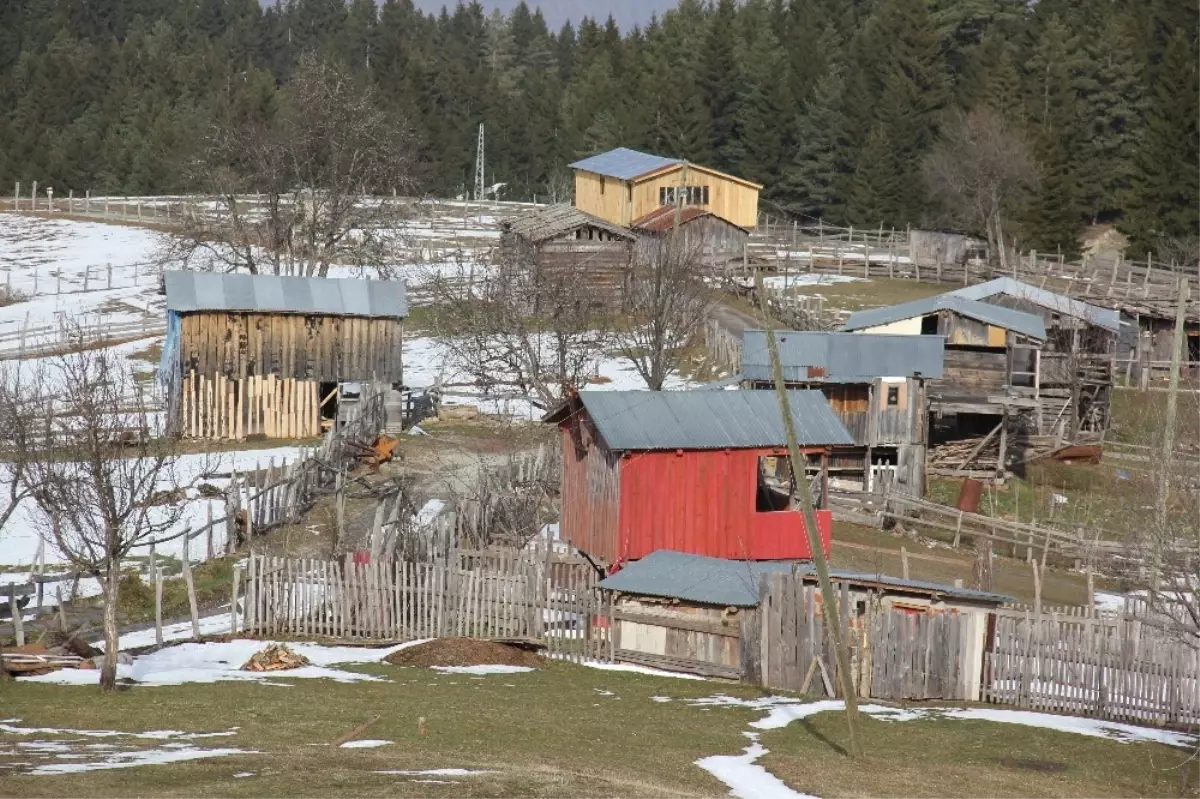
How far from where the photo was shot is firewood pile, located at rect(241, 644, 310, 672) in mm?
26000

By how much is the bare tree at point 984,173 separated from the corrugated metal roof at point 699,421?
53.2 meters

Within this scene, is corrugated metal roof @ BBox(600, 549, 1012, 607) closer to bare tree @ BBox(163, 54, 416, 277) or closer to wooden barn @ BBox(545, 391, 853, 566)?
wooden barn @ BBox(545, 391, 853, 566)

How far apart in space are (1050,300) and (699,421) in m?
26.5

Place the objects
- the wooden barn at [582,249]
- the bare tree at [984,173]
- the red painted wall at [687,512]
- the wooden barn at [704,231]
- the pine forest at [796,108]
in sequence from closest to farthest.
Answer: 1. the red painted wall at [687,512]
2. the wooden barn at [582,249]
3. the wooden barn at [704,231]
4. the bare tree at [984,173]
5. the pine forest at [796,108]

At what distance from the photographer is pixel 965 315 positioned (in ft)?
174

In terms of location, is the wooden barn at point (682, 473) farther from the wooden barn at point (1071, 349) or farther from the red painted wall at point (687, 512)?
the wooden barn at point (1071, 349)

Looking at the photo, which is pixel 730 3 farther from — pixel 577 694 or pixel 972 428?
pixel 577 694

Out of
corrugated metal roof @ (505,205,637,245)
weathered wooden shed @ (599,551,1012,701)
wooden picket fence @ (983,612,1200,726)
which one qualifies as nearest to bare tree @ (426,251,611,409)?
corrugated metal roof @ (505,205,637,245)

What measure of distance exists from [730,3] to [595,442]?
100844 millimetres

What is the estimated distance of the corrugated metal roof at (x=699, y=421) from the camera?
115 feet

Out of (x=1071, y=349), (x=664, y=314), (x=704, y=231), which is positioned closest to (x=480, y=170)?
(x=704, y=231)

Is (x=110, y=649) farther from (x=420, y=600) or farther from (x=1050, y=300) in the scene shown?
(x=1050, y=300)

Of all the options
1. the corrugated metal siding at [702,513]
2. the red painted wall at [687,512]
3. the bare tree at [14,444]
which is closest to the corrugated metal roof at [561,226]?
the bare tree at [14,444]

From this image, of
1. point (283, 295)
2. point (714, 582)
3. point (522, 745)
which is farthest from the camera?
point (283, 295)
